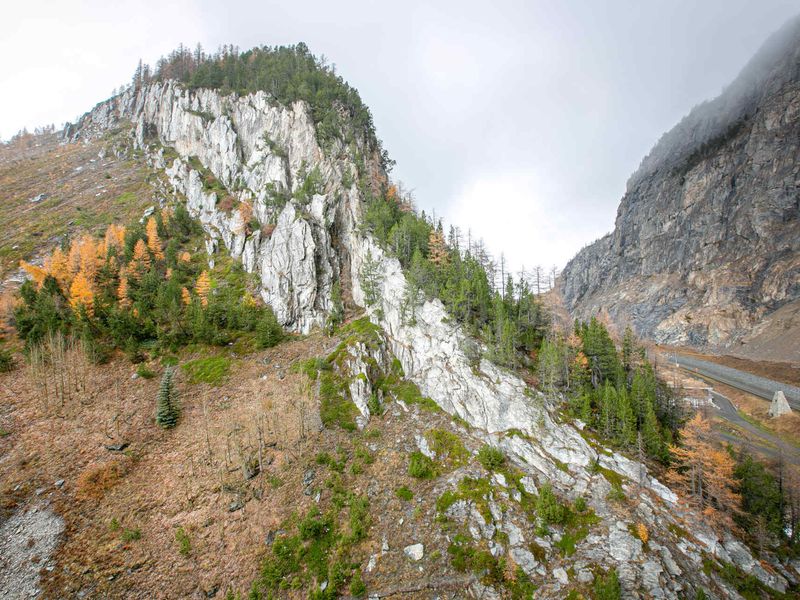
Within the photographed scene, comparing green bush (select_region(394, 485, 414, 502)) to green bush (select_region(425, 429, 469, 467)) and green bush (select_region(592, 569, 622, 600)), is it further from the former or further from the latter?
green bush (select_region(592, 569, 622, 600))

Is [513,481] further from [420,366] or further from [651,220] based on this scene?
[651,220]

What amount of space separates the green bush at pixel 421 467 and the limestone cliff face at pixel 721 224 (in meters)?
101

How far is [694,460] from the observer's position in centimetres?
2859

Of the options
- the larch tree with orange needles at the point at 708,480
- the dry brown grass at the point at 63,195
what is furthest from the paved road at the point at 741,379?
the dry brown grass at the point at 63,195

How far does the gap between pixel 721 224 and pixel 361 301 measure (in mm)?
147991

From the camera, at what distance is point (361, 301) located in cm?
5312

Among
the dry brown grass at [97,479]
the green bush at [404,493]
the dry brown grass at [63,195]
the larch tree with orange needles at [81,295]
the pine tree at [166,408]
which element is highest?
the dry brown grass at [63,195]

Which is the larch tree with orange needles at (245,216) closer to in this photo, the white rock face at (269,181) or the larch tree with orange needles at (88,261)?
the white rock face at (269,181)

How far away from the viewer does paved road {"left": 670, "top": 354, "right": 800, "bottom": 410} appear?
6065 cm

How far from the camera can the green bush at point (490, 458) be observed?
28562 mm

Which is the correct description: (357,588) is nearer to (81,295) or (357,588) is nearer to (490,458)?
(490,458)

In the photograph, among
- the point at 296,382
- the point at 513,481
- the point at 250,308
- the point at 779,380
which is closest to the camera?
the point at 513,481

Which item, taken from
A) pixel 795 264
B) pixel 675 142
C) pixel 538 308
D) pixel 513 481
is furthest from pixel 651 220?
pixel 513 481

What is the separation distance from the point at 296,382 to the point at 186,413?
11.2 metres
